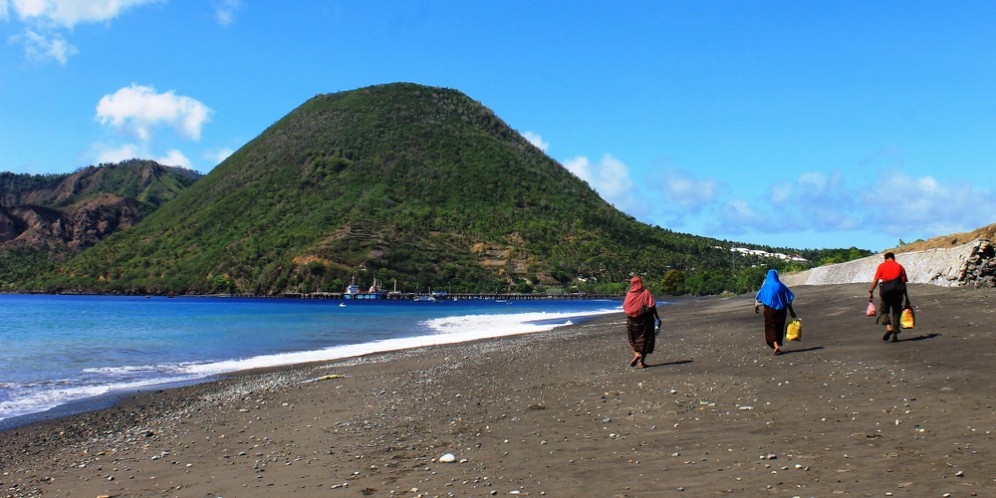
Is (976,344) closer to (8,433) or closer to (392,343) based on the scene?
(8,433)

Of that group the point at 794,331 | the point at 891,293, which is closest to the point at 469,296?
the point at 794,331

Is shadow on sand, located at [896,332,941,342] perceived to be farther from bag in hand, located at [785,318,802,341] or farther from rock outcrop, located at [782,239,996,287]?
rock outcrop, located at [782,239,996,287]

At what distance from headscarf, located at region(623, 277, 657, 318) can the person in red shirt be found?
15.3ft

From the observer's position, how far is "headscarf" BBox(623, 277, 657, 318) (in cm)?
1470

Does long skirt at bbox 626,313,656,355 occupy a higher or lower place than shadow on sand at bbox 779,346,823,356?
higher

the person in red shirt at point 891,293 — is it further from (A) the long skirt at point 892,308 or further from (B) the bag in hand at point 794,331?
(B) the bag in hand at point 794,331

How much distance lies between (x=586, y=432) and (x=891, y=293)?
9099 mm

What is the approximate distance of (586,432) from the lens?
8.99 m

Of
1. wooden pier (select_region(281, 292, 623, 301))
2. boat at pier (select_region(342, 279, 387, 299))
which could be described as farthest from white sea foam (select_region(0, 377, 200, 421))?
wooden pier (select_region(281, 292, 623, 301))

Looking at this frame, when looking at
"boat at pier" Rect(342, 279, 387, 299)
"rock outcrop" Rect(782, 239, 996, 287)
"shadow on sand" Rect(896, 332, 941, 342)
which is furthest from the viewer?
"boat at pier" Rect(342, 279, 387, 299)

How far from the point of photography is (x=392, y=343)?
3253 centimetres

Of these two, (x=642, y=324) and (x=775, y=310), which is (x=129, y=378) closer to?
(x=642, y=324)

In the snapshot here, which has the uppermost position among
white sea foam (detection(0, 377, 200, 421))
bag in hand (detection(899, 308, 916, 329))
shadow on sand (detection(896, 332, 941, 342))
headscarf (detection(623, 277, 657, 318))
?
headscarf (detection(623, 277, 657, 318))

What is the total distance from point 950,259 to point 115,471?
29700 mm
